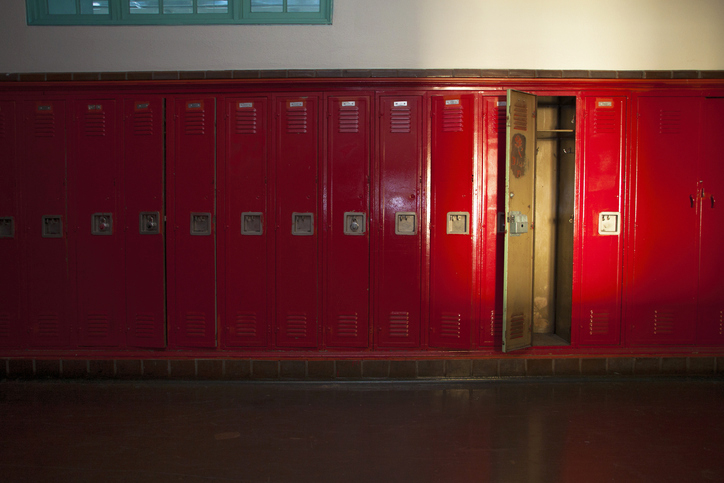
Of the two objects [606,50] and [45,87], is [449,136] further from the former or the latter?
[45,87]

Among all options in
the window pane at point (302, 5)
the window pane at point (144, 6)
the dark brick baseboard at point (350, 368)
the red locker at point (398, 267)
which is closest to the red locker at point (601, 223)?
the dark brick baseboard at point (350, 368)

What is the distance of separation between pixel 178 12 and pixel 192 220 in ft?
6.45

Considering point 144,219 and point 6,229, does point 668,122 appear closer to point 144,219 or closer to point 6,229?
point 144,219

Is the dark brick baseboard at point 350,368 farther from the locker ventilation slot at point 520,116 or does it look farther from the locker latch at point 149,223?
the locker ventilation slot at point 520,116

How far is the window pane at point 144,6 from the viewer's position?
4215 mm

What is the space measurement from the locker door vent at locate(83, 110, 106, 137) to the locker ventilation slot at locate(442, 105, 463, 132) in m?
3.10

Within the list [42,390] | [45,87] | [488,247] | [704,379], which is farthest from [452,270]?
[45,87]

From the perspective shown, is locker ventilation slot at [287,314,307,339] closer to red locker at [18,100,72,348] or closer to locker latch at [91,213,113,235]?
locker latch at [91,213,113,235]

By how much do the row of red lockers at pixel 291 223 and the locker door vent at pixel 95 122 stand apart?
15mm

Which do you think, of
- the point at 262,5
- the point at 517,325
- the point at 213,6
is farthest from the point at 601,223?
the point at 213,6

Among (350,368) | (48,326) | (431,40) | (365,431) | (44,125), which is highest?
(431,40)

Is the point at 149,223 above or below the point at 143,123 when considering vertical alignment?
below

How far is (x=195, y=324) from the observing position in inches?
162

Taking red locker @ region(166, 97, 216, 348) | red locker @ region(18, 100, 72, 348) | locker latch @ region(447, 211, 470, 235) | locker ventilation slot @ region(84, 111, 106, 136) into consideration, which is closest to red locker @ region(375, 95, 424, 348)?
locker latch @ region(447, 211, 470, 235)
